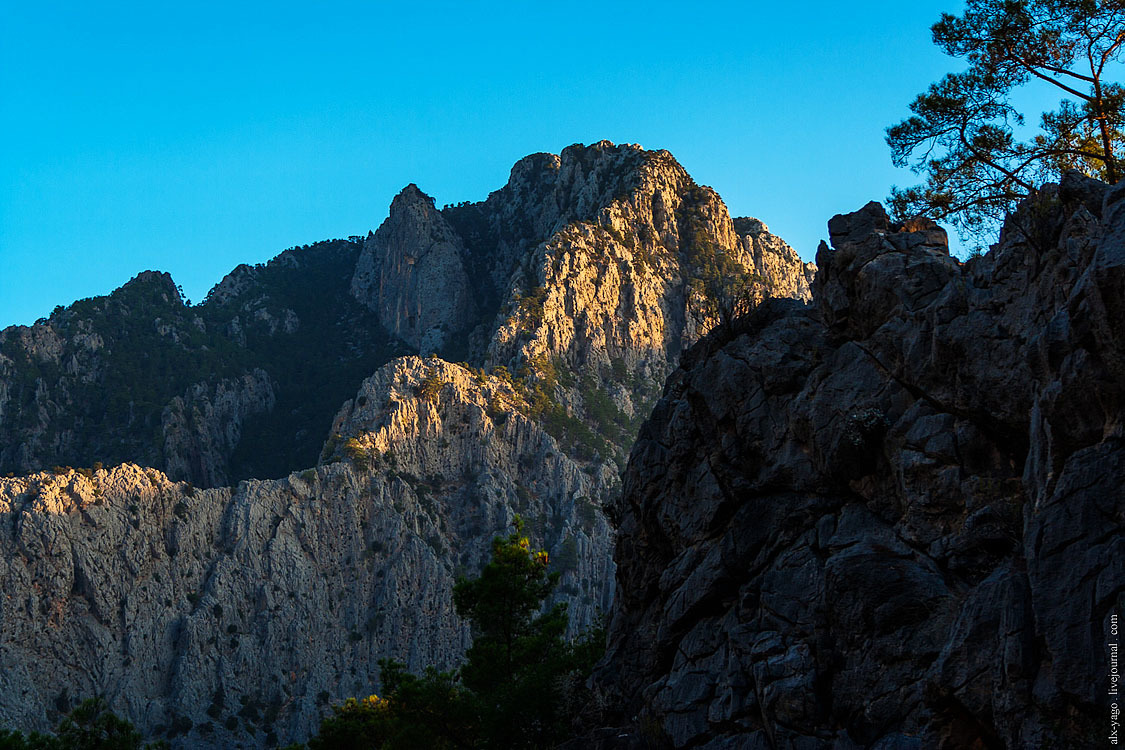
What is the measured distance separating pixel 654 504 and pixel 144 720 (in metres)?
62.5

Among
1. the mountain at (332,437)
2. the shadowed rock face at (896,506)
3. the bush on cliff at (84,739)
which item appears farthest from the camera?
the mountain at (332,437)

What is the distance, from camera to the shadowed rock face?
15.7 m

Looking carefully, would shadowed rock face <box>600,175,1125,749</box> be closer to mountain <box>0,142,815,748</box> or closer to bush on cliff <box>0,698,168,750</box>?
mountain <box>0,142,815,748</box>

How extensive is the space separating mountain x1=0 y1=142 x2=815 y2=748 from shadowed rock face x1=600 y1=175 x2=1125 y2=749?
21.2 feet

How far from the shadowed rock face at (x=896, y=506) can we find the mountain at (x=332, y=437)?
6462 mm

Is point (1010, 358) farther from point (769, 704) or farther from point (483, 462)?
point (483, 462)

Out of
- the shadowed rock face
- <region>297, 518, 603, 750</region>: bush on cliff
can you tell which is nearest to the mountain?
the shadowed rock face

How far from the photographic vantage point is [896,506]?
2212cm

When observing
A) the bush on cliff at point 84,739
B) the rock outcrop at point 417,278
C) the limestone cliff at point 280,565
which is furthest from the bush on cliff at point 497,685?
the rock outcrop at point 417,278

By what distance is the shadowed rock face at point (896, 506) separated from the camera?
1571cm

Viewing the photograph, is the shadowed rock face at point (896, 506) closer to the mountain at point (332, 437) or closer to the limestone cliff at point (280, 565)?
the mountain at point (332, 437)

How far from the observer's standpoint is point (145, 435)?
4786 inches

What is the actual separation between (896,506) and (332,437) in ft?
302

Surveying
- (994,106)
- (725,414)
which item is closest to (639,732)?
(725,414)
